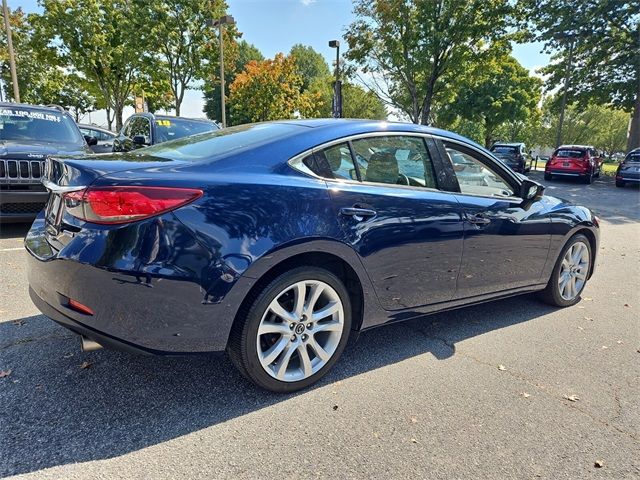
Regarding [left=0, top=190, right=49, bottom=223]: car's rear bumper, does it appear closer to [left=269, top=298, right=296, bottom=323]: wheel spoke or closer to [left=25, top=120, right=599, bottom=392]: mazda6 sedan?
[left=25, top=120, right=599, bottom=392]: mazda6 sedan

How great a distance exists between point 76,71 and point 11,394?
1013 inches

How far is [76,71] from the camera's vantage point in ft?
77.6

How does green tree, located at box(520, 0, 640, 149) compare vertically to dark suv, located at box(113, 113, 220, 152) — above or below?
above

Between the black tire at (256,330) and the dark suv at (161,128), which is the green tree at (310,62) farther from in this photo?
the black tire at (256,330)

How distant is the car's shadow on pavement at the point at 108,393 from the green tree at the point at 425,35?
18552 millimetres

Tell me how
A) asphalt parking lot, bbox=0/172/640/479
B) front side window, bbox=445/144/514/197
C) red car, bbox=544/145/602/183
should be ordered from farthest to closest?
1. red car, bbox=544/145/602/183
2. front side window, bbox=445/144/514/197
3. asphalt parking lot, bbox=0/172/640/479

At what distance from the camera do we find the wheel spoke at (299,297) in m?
2.53

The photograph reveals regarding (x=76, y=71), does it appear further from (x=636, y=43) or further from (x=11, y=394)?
(x=636, y=43)

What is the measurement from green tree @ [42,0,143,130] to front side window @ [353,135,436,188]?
1958 cm

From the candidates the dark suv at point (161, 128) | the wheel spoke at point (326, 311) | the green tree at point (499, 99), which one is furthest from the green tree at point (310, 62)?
the wheel spoke at point (326, 311)

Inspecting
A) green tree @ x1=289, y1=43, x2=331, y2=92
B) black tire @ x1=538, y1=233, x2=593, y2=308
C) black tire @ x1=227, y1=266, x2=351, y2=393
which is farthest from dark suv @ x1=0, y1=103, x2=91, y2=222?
green tree @ x1=289, y1=43, x2=331, y2=92

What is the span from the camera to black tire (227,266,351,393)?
7.82 feet

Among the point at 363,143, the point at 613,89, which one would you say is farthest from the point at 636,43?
the point at 363,143

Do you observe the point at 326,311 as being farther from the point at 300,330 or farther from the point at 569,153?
the point at 569,153
